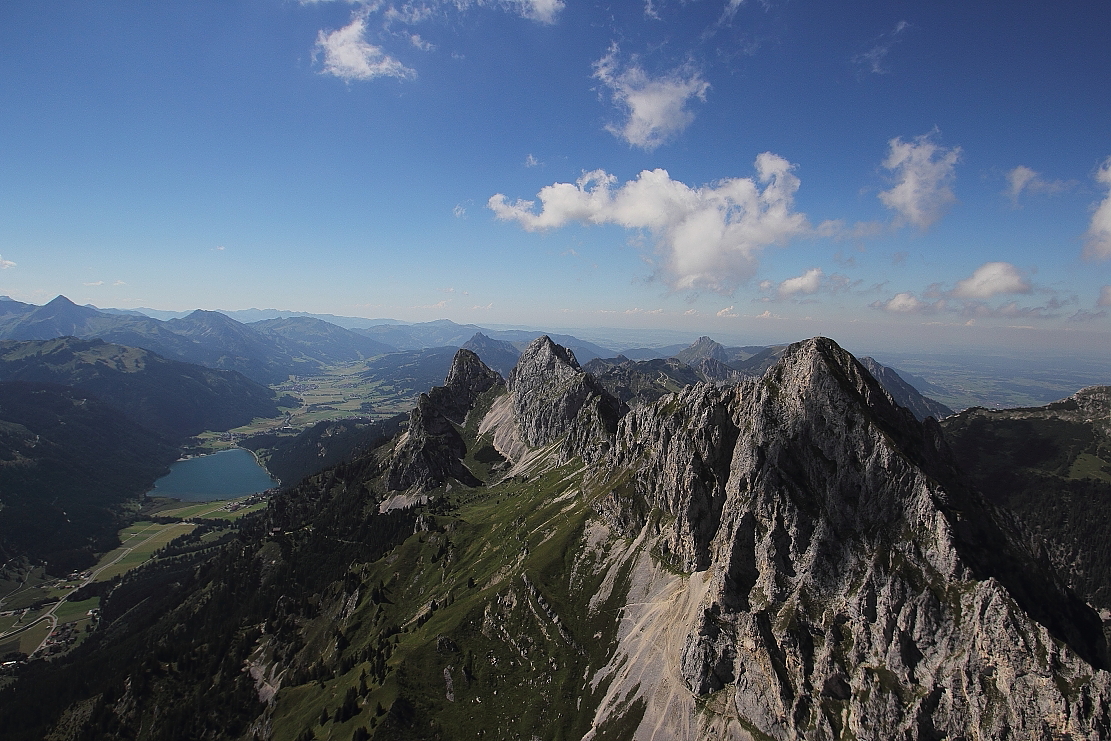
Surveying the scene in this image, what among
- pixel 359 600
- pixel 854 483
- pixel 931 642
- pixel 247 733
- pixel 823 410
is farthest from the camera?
pixel 359 600

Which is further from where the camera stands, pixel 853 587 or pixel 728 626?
pixel 728 626

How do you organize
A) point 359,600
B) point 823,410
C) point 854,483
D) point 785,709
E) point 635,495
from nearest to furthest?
1. point 785,709
2. point 854,483
3. point 823,410
4. point 635,495
5. point 359,600

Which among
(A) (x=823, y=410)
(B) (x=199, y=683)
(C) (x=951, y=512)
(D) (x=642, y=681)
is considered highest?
(A) (x=823, y=410)

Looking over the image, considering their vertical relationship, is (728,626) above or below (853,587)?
below

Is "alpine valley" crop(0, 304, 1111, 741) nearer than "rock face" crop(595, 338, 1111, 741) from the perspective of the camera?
No

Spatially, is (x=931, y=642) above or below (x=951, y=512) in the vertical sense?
below

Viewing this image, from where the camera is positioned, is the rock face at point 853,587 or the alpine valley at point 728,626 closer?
the rock face at point 853,587

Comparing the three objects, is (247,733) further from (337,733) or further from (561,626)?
(561,626)

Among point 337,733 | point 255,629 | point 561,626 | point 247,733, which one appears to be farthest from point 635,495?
point 255,629
